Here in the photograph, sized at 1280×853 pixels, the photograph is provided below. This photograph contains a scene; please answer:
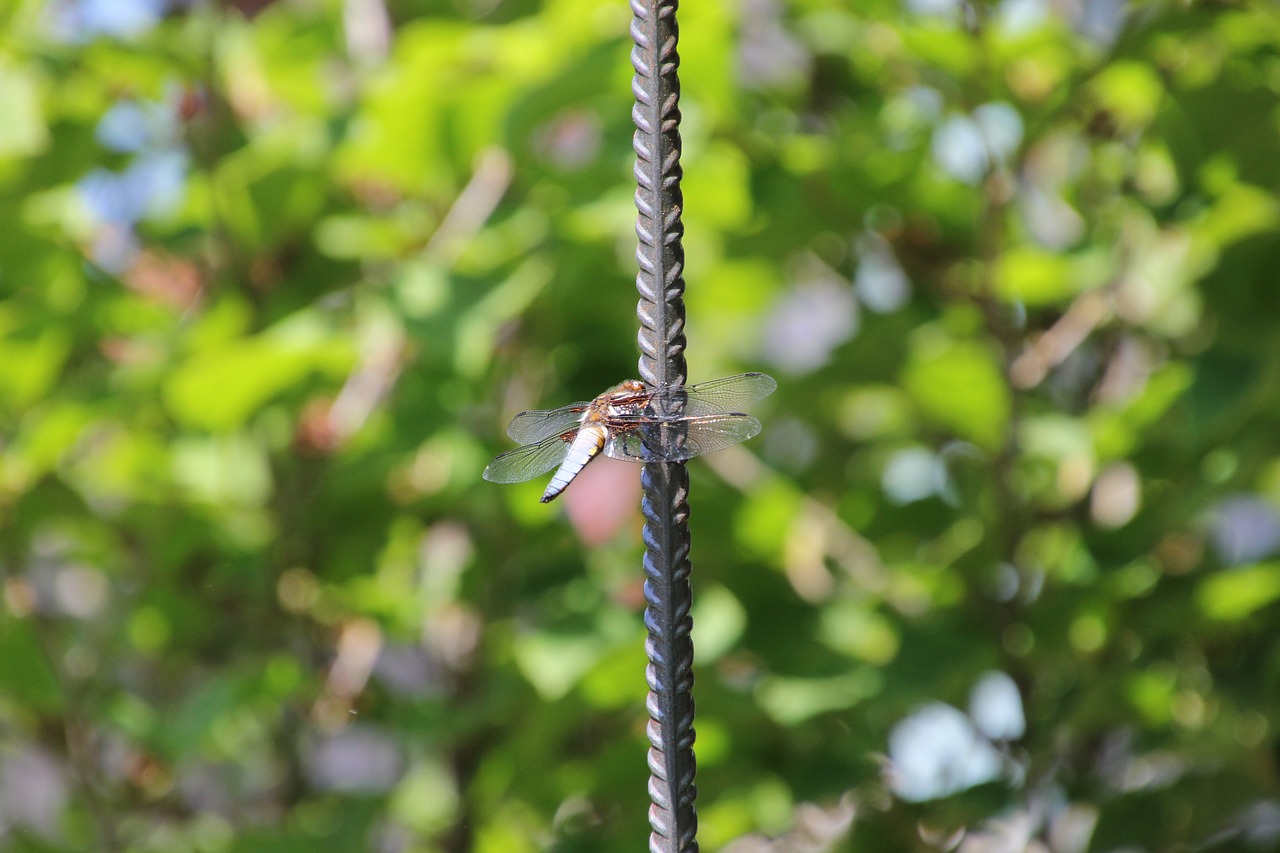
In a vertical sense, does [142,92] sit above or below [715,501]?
above

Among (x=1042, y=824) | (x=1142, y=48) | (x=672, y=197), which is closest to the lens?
(x=672, y=197)

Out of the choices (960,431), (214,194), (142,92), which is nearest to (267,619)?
(214,194)

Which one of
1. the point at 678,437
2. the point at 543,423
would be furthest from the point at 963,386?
the point at 678,437

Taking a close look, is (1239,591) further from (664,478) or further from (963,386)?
(664,478)

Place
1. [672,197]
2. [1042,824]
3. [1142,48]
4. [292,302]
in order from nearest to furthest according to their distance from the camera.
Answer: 1. [672,197]
2. [1142,48]
3. [1042,824]
4. [292,302]

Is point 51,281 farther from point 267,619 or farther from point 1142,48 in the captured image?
point 1142,48

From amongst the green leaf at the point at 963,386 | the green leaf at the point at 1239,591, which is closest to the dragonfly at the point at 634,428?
the green leaf at the point at 963,386

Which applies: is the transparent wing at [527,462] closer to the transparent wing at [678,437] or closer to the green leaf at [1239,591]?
the transparent wing at [678,437]

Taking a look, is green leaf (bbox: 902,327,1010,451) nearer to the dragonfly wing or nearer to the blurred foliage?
the blurred foliage
